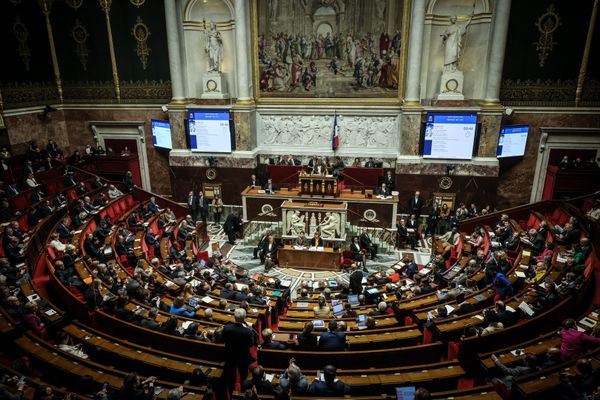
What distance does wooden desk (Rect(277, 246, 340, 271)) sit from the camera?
13.5 meters

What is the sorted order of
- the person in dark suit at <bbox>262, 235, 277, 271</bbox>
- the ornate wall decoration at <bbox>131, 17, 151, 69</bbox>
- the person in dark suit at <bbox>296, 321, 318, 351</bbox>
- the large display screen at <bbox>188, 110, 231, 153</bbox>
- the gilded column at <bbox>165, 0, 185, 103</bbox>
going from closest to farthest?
the person in dark suit at <bbox>296, 321, 318, 351</bbox> < the person in dark suit at <bbox>262, 235, 277, 271</bbox> < the gilded column at <bbox>165, 0, 185, 103</bbox> < the large display screen at <bbox>188, 110, 231, 153</bbox> < the ornate wall decoration at <bbox>131, 17, 151, 69</bbox>

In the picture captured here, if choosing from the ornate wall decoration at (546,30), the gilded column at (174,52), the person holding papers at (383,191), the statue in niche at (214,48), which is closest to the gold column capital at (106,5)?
the gilded column at (174,52)

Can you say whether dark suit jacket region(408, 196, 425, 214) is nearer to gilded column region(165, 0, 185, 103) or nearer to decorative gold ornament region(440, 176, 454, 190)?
decorative gold ornament region(440, 176, 454, 190)

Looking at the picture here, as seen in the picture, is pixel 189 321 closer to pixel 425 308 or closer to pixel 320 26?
pixel 425 308

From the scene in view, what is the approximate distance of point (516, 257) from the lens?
11.6 metres

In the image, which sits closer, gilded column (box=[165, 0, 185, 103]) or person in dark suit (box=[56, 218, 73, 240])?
person in dark suit (box=[56, 218, 73, 240])

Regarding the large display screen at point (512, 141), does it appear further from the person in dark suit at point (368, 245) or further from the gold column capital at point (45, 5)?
the gold column capital at point (45, 5)

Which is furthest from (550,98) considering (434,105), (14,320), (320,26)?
(14,320)

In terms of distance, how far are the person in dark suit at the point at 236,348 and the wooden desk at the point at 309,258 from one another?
6.97 m

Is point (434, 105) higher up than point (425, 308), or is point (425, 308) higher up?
point (434, 105)

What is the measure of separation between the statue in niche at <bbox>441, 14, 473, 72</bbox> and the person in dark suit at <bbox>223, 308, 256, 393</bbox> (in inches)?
572

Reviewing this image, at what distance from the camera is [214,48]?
17.9 metres

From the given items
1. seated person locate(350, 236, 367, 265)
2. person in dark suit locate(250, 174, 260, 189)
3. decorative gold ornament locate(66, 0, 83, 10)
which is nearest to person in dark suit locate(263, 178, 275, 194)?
person in dark suit locate(250, 174, 260, 189)

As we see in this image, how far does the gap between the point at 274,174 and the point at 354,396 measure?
13171 mm
